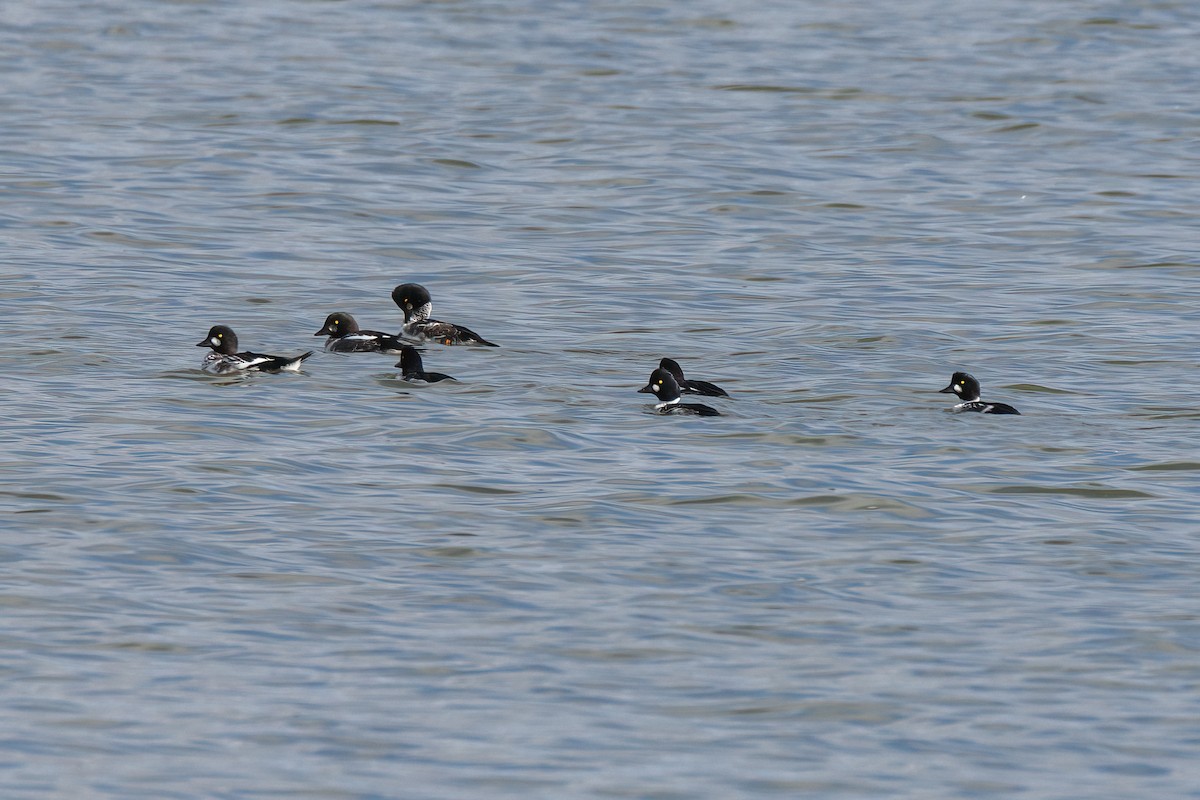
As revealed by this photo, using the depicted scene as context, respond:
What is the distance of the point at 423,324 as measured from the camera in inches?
678

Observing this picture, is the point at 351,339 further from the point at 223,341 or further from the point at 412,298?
the point at 223,341

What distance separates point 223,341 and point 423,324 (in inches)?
80.6

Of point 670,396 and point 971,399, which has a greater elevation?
point 971,399

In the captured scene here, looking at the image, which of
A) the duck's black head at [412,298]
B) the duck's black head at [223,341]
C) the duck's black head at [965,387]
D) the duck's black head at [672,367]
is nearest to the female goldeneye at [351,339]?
the duck's black head at [412,298]

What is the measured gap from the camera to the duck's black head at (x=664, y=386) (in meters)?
14.6

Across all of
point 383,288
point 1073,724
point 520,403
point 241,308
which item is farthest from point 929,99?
point 1073,724

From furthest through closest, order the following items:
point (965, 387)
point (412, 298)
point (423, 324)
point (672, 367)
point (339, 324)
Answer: point (412, 298)
point (423, 324)
point (339, 324)
point (672, 367)
point (965, 387)

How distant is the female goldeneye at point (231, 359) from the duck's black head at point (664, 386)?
9.59 ft

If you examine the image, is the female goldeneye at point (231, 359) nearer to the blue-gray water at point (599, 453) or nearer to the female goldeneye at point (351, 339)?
the blue-gray water at point (599, 453)

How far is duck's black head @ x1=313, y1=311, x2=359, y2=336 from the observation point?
17.0m

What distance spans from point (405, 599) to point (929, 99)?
21.6m

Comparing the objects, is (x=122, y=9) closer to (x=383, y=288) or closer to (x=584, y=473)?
(x=383, y=288)

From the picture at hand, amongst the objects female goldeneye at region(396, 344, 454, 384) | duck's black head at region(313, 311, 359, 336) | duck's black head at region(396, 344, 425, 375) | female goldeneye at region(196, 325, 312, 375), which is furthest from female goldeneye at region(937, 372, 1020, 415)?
duck's black head at region(313, 311, 359, 336)

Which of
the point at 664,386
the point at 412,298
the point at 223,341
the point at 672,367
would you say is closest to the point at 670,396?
the point at 664,386
